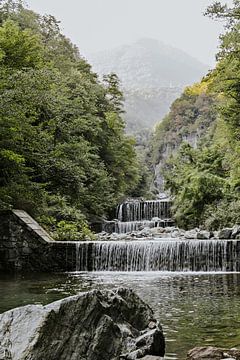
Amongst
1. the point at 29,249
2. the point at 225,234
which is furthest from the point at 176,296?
the point at 225,234

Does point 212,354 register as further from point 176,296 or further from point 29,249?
point 29,249

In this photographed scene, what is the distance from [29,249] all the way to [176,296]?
6.56 meters

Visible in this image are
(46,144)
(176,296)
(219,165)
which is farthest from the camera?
(219,165)

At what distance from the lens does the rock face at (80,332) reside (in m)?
3.76

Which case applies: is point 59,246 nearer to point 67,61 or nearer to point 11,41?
point 11,41

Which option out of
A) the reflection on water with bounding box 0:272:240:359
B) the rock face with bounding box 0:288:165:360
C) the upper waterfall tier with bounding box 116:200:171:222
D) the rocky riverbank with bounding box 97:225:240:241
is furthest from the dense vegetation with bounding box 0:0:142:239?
the rock face with bounding box 0:288:165:360

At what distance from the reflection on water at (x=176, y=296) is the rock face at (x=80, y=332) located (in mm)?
388

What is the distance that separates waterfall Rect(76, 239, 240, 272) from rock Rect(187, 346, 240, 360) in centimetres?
934

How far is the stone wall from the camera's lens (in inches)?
556

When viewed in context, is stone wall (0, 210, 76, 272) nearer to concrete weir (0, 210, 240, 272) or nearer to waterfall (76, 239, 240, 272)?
concrete weir (0, 210, 240, 272)

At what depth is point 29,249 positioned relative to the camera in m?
14.2

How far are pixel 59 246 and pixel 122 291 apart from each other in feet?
30.7

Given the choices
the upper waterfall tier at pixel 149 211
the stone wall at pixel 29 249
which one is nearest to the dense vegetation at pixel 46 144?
the stone wall at pixel 29 249

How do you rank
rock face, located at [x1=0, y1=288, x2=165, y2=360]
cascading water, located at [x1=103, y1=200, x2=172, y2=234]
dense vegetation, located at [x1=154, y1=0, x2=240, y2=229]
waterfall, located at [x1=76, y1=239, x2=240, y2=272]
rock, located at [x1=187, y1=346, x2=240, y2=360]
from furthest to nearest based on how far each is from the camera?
cascading water, located at [x1=103, y1=200, x2=172, y2=234], dense vegetation, located at [x1=154, y1=0, x2=240, y2=229], waterfall, located at [x1=76, y1=239, x2=240, y2=272], rock, located at [x1=187, y1=346, x2=240, y2=360], rock face, located at [x1=0, y1=288, x2=165, y2=360]
